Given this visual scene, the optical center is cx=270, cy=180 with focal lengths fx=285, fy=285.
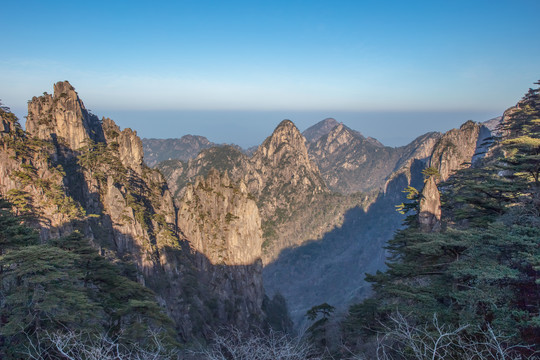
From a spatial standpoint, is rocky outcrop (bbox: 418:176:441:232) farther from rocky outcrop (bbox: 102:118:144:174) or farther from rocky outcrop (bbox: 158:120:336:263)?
rocky outcrop (bbox: 158:120:336:263)

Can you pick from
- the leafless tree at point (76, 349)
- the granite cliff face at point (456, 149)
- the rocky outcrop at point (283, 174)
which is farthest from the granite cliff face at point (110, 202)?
the rocky outcrop at point (283, 174)

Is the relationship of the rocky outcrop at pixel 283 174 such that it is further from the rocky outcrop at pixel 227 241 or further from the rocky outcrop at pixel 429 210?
the rocky outcrop at pixel 429 210

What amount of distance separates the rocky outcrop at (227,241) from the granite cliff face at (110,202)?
376 millimetres

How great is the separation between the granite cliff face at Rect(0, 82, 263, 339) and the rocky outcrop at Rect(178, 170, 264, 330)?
1.23 ft

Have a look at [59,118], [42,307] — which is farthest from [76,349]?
[59,118]

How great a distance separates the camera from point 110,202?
41062 mm

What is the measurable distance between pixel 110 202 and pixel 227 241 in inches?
966

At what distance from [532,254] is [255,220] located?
2155 inches

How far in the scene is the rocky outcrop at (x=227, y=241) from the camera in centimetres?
5550

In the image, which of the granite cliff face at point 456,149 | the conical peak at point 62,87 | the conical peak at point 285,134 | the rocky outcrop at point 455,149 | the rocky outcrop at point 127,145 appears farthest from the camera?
the conical peak at point 285,134

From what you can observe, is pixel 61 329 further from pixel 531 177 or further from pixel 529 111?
pixel 529 111

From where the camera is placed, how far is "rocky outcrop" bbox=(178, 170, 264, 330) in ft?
182

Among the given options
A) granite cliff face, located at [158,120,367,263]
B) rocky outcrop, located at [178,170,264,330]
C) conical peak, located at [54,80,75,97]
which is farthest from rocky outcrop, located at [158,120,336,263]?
conical peak, located at [54,80,75,97]

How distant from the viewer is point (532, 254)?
1245 cm
